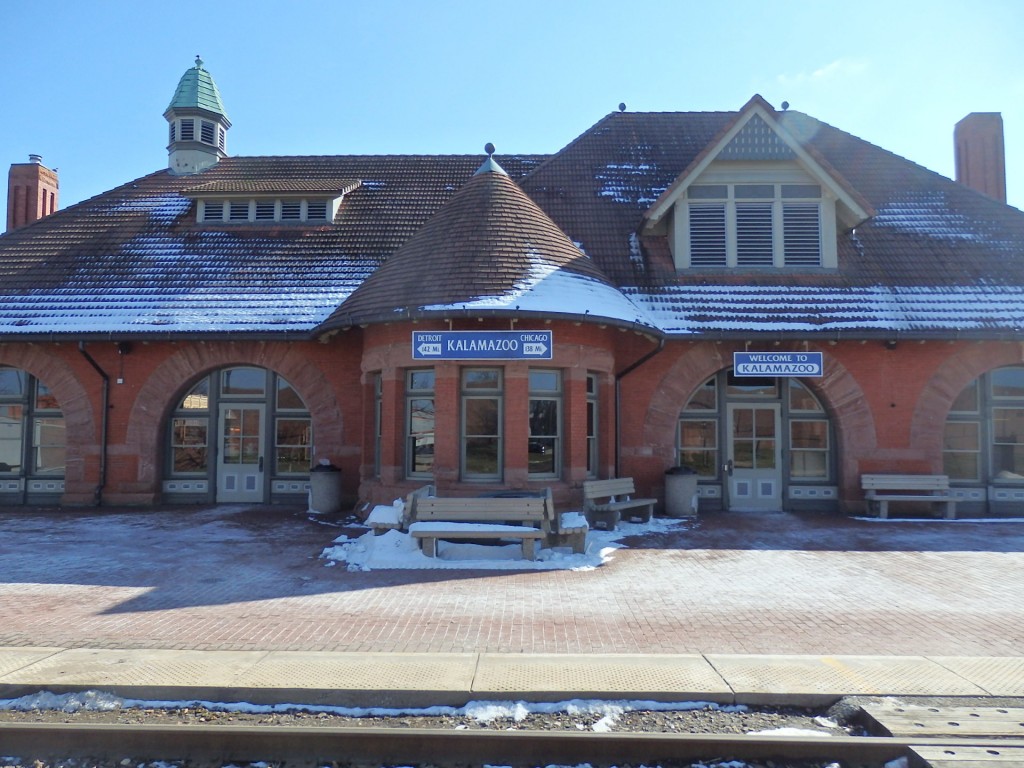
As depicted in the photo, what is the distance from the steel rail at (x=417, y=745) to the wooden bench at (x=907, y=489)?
10305 mm

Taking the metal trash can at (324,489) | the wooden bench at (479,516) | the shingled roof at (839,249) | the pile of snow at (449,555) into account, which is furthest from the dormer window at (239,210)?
the wooden bench at (479,516)

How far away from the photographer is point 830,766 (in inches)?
178

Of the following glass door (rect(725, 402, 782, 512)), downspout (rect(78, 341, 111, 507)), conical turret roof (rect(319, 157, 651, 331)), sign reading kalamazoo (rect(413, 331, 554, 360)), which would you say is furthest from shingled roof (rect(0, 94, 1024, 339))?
glass door (rect(725, 402, 782, 512))

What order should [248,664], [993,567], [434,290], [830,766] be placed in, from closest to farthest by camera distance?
[830,766]
[248,664]
[993,567]
[434,290]

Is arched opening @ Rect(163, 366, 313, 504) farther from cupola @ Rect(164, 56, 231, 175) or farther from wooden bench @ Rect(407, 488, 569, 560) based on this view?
cupola @ Rect(164, 56, 231, 175)

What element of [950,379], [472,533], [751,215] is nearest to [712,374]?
[751,215]

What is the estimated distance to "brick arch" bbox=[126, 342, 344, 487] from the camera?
49.4ft

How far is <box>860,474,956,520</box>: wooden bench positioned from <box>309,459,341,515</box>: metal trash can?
34.7 ft

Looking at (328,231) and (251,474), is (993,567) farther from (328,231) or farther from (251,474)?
(328,231)

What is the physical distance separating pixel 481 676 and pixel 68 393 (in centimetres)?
1362

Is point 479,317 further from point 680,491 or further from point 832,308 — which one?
point 832,308

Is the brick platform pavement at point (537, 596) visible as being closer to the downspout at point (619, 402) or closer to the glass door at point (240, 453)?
the downspout at point (619, 402)

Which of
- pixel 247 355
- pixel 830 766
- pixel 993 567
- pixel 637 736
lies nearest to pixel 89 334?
pixel 247 355

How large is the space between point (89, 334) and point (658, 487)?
1207 centimetres
